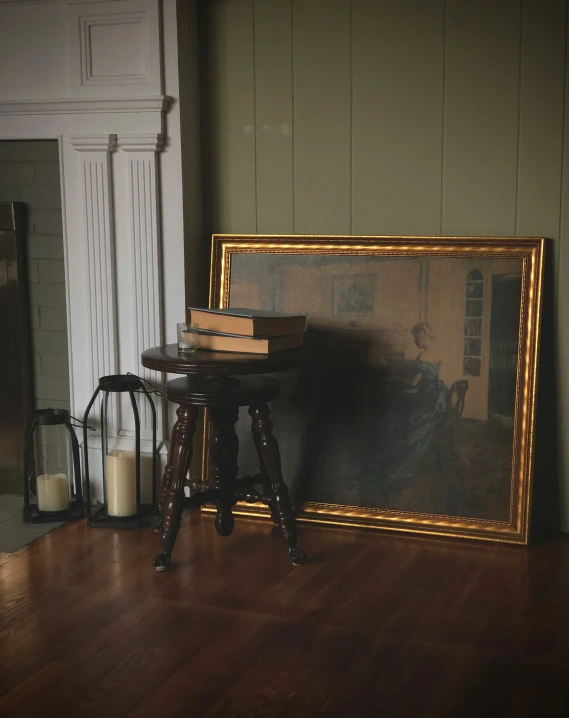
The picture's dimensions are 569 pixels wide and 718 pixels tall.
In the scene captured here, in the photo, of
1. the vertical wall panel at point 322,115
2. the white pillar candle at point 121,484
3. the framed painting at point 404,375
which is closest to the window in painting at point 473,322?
the framed painting at point 404,375

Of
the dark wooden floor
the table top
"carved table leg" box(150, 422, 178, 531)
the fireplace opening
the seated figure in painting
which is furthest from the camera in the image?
the fireplace opening

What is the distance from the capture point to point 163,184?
3570mm

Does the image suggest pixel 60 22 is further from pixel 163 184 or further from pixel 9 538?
pixel 9 538

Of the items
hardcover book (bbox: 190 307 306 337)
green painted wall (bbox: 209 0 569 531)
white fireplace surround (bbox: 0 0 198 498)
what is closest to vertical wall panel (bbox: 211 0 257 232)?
green painted wall (bbox: 209 0 569 531)

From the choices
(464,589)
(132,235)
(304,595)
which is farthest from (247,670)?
(132,235)

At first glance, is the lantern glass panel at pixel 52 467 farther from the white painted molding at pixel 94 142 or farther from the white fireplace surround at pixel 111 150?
the white painted molding at pixel 94 142

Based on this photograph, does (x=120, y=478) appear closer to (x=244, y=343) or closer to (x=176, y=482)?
(x=176, y=482)

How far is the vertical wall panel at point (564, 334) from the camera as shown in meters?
3.23

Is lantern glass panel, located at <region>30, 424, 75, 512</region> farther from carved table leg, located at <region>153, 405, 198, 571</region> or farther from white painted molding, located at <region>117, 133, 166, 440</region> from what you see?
carved table leg, located at <region>153, 405, 198, 571</region>

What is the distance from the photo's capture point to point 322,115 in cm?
348

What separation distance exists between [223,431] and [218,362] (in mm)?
410

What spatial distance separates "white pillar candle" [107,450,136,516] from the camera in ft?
11.5

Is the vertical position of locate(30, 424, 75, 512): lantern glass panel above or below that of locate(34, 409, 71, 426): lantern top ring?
below

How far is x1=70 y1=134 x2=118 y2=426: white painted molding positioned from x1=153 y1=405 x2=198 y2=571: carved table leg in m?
0.69
